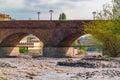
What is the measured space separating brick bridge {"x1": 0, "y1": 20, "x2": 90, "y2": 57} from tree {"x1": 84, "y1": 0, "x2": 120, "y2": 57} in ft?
30.4

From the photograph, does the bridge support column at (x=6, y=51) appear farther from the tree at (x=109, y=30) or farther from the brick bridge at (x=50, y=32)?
the tree at (x=109, y=30)

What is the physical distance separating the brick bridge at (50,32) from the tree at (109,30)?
926cm

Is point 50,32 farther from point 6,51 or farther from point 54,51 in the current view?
point 6,51

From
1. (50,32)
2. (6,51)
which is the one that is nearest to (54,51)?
(50,32)

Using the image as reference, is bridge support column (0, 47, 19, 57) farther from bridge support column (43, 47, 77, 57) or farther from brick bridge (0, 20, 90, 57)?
bridge support column (43, 47, 77, 57)

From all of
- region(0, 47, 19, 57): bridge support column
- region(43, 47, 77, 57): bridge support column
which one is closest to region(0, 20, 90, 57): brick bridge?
region(43, 47, 77, 57): bridge support column

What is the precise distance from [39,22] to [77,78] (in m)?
46.1

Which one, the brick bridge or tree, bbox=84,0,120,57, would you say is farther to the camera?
the brick bridge

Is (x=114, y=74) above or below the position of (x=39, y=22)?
below

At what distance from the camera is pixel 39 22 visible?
77438 mm

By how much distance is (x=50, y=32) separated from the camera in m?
78.2

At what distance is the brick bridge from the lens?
7558 centimetres

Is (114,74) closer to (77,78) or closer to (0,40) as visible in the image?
(77,78)

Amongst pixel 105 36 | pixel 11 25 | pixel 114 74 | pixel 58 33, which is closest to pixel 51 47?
pixel 58 33
